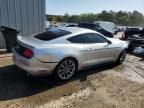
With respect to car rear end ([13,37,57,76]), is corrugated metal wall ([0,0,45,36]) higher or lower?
higher

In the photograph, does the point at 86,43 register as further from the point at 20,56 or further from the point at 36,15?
the point at 36,15

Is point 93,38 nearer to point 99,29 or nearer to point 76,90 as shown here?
point 76,90

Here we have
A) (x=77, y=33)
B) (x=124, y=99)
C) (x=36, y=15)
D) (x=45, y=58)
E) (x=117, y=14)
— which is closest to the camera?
(x=124, y=99)

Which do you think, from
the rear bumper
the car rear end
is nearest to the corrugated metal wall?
the car rear end

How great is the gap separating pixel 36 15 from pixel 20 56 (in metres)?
5.50

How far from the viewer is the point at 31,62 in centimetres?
492

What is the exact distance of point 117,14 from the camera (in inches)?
3108

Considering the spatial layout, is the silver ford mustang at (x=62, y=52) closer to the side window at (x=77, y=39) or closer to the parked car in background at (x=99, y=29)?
the side window at (x=77, y=39)

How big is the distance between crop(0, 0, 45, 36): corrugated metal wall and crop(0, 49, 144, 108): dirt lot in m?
3.62

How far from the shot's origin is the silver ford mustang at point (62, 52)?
4.99 m

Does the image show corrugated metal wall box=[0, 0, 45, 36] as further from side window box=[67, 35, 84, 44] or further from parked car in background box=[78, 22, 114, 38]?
parked car in background box=[78, 22, 114, 38]

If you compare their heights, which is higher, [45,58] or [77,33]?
[77,33]

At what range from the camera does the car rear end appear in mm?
4923

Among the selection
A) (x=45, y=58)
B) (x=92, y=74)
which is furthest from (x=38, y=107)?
(x=92, y=74)
